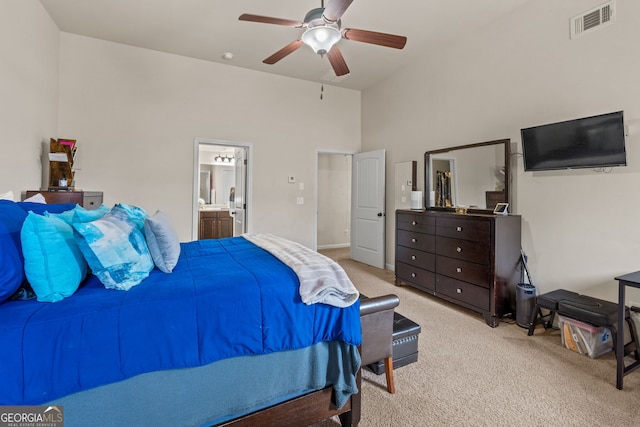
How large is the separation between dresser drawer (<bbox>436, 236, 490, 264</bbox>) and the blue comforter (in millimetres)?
2024

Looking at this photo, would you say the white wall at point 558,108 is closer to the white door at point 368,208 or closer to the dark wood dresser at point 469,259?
the dark wood dresser at point 469,259

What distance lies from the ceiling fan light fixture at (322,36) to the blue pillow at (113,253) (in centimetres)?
206

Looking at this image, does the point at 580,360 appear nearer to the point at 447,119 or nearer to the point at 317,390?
the point at 317,390

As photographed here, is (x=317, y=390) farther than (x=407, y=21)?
No

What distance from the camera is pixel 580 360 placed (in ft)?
7.45

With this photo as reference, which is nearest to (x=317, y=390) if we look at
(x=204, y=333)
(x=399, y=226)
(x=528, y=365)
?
(x=204, y=333)

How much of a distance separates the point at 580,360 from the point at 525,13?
11.0ft

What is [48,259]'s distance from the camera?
1220 millimetres

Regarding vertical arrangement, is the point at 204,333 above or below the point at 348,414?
above

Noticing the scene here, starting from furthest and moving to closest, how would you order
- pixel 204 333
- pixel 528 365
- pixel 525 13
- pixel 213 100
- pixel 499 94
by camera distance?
1. pixel 213 100
2. pixel 499 94
3. pixel 525 13
4. pixel 528 365
5. pixel 204 333

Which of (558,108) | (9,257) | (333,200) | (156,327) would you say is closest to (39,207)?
(9,257)

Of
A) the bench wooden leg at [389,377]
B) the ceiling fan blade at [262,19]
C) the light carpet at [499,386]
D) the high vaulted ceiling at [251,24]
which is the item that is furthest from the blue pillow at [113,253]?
the high vaulted ceiling at [251,24]

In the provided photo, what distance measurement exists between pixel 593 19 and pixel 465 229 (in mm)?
2150

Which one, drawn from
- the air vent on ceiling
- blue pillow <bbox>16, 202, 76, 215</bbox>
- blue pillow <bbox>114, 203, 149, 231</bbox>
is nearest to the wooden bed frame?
blue pillow <bbox>114, 203, 149, 231</bbox>
